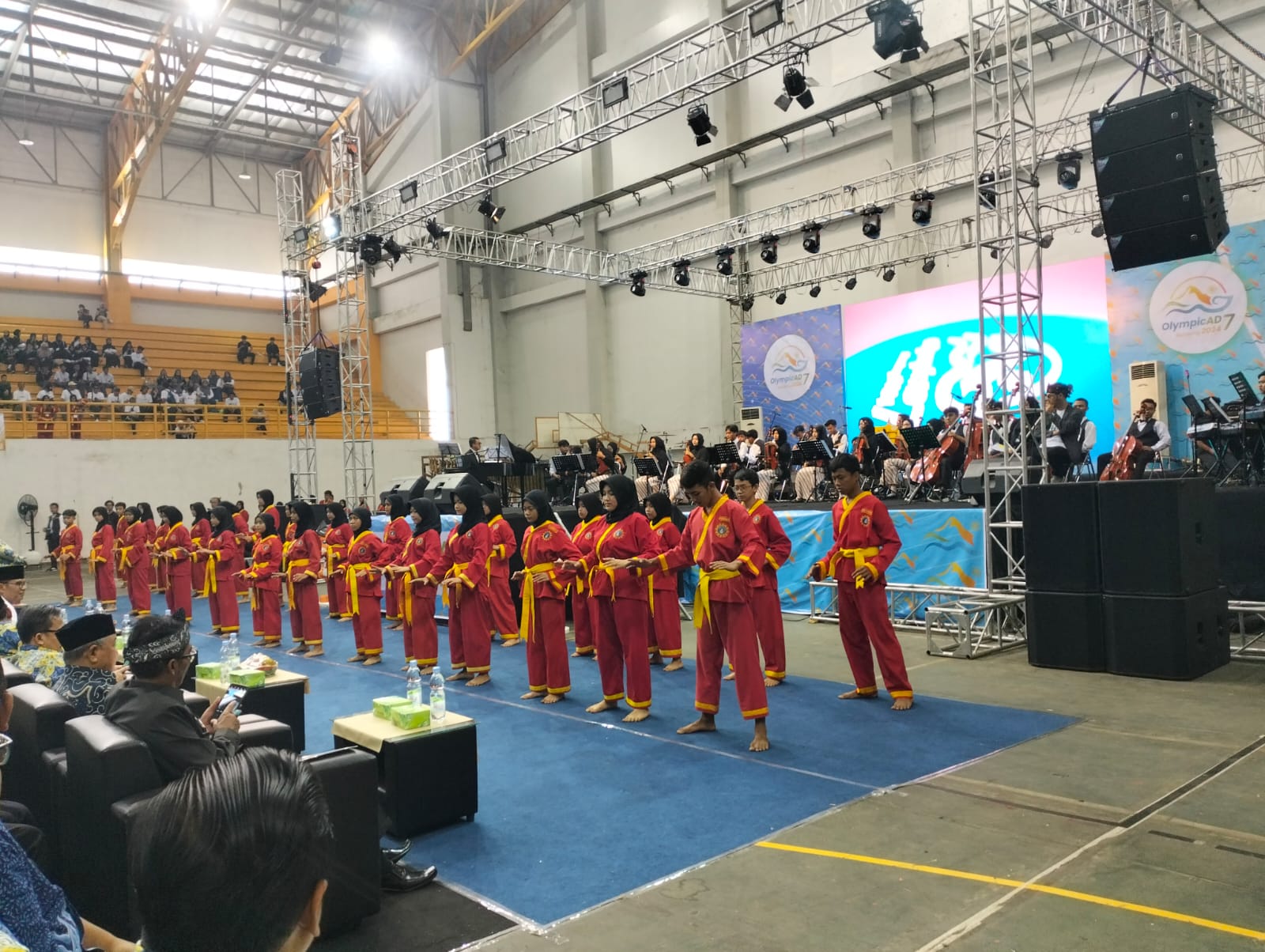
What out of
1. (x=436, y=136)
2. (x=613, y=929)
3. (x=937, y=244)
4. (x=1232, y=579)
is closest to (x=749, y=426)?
(x=937, y=244)

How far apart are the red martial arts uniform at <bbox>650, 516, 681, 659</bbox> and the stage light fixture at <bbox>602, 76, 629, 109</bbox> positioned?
18.5 ft

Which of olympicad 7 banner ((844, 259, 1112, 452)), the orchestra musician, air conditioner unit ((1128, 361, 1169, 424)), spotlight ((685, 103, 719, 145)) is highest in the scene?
spotlight ((685, 103, 719, 145))

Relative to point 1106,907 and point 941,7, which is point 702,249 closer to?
point 941,7

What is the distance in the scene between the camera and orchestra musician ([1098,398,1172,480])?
405 inches

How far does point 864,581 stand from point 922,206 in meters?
9.72

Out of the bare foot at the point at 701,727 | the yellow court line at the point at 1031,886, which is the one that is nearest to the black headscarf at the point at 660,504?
the bare foot at the point at 701,727

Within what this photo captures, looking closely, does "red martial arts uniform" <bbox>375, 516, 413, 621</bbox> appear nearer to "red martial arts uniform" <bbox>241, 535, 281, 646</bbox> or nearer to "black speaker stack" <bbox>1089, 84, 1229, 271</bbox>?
"red martial arts uniform" <bbox>241, 535, 281, 646</bbox>

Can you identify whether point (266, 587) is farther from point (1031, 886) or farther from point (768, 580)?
point (1031, 886)

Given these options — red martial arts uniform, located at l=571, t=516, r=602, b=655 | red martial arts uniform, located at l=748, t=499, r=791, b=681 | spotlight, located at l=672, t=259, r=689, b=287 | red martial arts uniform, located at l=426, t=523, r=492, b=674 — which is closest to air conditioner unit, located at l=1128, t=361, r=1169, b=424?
spotlight, located at l=672, t=259, r=689, b=287

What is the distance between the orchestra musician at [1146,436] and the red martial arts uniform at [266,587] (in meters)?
9.49

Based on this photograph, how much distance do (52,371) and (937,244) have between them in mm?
19532

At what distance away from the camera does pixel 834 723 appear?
18.8 feet

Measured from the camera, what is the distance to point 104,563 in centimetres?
1356

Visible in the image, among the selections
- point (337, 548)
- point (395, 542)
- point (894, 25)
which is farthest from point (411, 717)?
point (894, 25)
